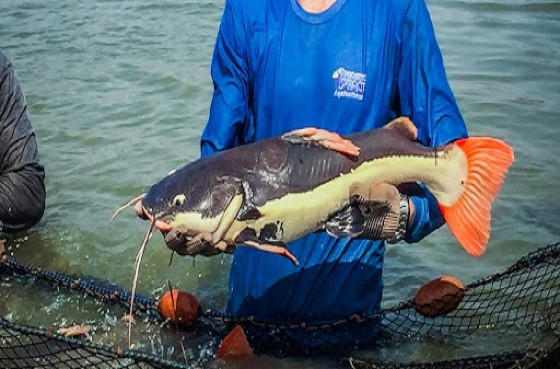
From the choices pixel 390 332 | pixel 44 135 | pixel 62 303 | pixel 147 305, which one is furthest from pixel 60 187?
pixel 390 332

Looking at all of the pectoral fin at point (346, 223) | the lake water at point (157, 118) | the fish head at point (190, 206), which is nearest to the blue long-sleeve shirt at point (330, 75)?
the pectoral fin at point (346, 223)

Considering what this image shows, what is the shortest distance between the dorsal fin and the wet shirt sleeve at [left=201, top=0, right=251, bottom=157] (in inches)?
26.3

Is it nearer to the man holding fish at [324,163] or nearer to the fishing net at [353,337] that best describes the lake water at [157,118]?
the fishing net at [353,337]

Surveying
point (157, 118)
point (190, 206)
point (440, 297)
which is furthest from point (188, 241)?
point (157, 118)

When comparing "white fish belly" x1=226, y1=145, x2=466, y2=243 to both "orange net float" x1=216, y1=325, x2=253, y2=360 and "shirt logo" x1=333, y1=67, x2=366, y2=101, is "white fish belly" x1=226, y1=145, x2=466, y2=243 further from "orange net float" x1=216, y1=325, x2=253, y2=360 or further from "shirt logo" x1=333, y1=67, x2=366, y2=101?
"orange net float" x1=216, y1=325, x2=253, y2=360

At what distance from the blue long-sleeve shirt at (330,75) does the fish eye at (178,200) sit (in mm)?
868

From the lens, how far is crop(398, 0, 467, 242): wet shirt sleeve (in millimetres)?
3262

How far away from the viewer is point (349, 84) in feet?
10.9

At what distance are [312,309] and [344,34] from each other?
1.21 m

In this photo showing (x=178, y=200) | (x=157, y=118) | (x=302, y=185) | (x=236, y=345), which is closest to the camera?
(x=178, y=200)

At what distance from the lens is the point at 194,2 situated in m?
12.5

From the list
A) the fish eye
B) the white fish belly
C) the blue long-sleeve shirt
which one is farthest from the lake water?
the fish eye

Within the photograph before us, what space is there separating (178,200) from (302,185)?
1.38 ft

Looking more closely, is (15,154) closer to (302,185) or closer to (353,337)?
(353,337)
